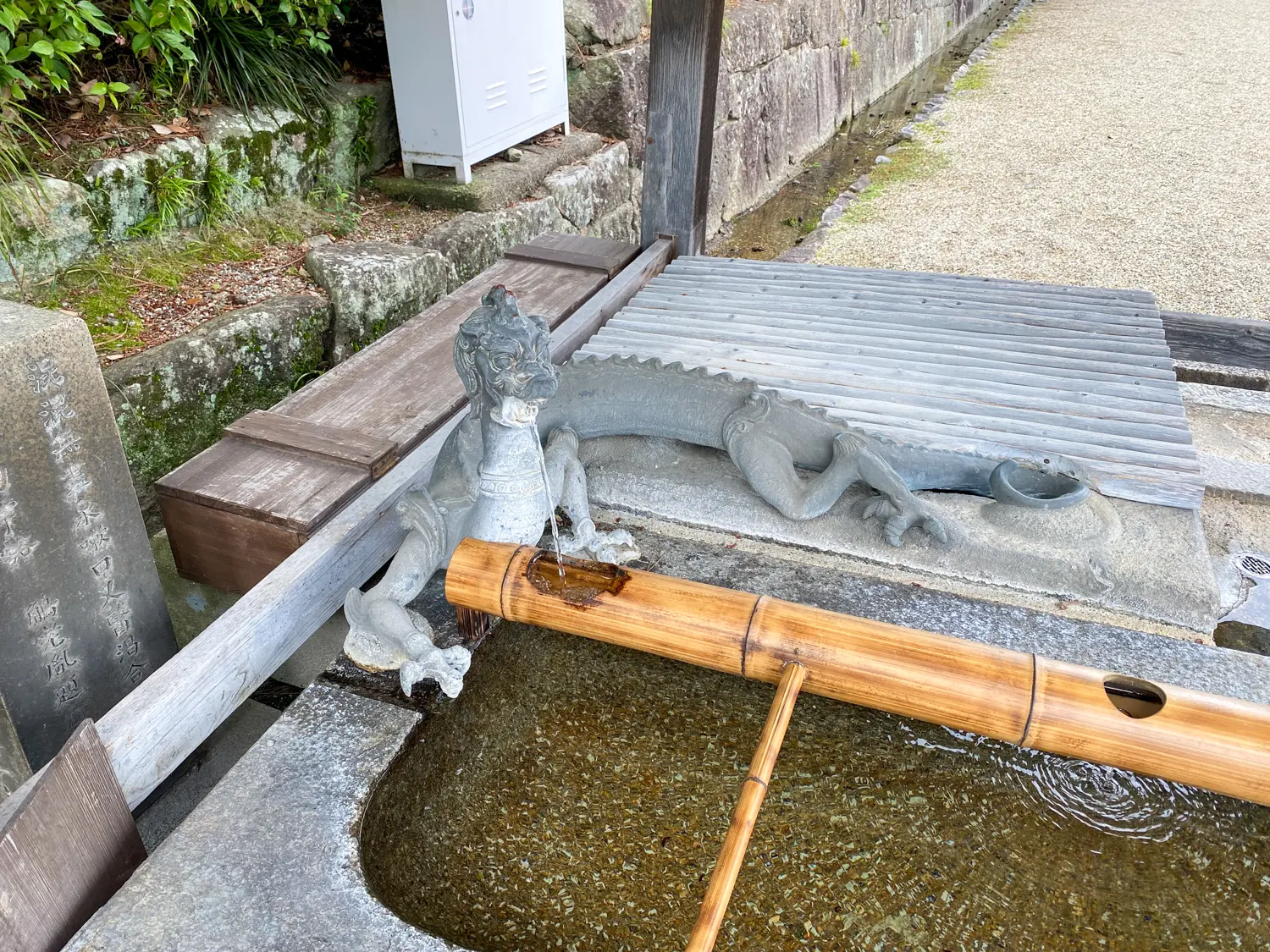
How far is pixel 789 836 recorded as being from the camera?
1839mm

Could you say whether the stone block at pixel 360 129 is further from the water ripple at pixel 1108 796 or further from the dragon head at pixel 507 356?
the water ripple at pixel 1108 796

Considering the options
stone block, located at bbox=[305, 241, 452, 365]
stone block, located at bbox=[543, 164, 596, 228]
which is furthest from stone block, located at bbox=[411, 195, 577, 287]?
stone block, located at bbox=[305, 241, 452, 365]

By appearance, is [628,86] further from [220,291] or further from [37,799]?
[37,799]

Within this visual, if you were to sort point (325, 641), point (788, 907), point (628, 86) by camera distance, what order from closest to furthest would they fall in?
point (788, 907), point (325, 641), point (628, 86)

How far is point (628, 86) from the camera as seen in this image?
6.96 metres

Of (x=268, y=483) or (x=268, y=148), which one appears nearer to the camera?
(x=268, y=483)

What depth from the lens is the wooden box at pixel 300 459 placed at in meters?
2.57

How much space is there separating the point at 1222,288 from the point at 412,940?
698 cm

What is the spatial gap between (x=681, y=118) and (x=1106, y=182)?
6.49 m

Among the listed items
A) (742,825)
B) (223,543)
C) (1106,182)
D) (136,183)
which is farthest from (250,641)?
(1106,182)

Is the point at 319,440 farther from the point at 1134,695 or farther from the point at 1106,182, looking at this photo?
the point at 1106,182

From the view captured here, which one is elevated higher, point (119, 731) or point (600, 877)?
point (119, 731)

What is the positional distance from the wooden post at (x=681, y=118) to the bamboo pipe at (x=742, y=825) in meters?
3.08

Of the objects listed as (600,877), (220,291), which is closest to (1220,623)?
(600,877)
